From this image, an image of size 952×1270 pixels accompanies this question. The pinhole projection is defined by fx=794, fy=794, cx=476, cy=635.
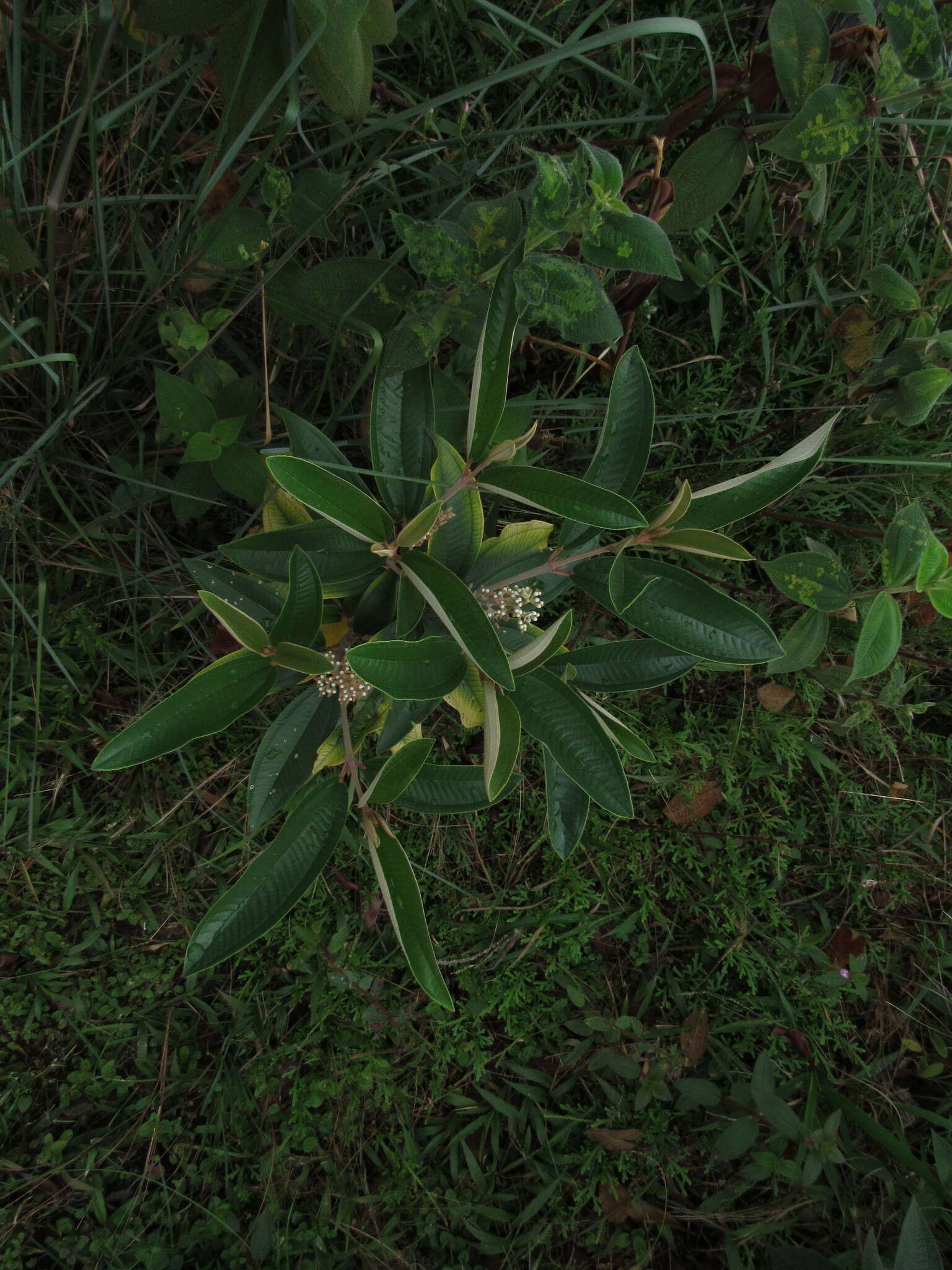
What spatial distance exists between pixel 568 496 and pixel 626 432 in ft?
0.62

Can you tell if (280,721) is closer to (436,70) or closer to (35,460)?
(35,460)

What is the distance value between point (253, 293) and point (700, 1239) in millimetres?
2154

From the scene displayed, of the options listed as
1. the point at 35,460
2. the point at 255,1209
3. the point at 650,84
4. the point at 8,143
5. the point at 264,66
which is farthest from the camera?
the point at 255,1209

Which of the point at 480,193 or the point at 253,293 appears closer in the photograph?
the point at 253,293

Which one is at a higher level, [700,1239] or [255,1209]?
[255,1209]

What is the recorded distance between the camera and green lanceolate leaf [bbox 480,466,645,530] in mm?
907

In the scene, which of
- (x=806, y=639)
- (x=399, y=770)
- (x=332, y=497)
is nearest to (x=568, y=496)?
(x=332, y=497)

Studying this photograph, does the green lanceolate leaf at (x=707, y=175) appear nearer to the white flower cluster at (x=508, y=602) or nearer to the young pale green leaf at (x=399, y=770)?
the white flower cluster at (x=508, y=602)

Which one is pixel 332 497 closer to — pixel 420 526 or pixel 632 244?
pixel 420 526

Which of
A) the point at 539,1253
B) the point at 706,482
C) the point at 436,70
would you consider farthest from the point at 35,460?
the point at 539,1253

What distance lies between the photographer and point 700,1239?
1.79 m

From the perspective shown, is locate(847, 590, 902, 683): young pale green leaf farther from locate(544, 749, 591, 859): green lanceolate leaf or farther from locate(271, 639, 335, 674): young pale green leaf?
locate(271, 639, 335, 674): young pale green leaf

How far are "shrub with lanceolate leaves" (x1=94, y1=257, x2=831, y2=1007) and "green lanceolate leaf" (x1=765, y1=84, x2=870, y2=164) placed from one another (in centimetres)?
43

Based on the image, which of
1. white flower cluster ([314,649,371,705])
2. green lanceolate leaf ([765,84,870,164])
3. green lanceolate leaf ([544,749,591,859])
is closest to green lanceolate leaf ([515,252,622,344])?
green lanceolate leaf ([765,84,870,164])
